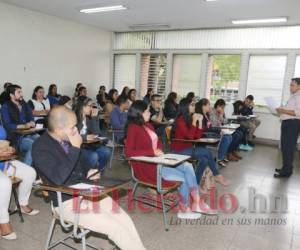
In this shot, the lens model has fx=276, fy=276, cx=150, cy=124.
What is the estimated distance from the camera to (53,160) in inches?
73.2

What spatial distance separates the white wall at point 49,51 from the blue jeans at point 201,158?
4.57 m

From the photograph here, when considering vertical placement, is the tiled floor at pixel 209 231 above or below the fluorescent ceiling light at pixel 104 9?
below

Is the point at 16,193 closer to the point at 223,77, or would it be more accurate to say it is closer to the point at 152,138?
the point at 152,138

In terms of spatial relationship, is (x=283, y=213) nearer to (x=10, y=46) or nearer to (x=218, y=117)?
(x=218, y=117)

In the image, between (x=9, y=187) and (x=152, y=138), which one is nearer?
(x=9, y=187)

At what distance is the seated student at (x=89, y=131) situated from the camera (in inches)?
141

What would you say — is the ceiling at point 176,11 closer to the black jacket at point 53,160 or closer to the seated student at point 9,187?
the seated student at point 9,187

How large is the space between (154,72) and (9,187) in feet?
22.8

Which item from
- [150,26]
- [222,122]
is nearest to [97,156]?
[222,122]

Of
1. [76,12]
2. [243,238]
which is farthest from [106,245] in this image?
[76,12]

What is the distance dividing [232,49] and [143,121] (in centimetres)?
548

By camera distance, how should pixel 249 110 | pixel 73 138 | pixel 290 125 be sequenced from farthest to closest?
pixel 249 110, pixel 290 125, pixel 73 138

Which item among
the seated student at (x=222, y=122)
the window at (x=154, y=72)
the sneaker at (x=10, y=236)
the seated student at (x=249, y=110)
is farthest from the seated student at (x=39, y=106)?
the seated student at (x=249, y=110)

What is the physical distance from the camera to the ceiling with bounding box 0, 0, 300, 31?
5285 mm
